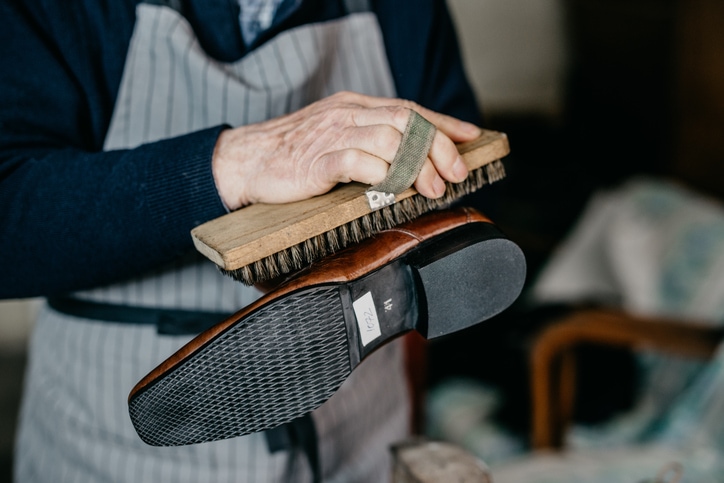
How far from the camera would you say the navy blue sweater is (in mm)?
566

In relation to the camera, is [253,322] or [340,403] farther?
[340,403]

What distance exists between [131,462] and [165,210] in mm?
338

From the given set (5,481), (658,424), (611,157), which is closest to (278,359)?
(658,424)

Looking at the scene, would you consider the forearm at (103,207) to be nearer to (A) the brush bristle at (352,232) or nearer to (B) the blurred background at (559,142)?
(A) the brush bristle at (352,232)

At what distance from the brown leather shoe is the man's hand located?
5cm

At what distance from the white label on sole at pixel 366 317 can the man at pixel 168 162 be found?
9 centimetres

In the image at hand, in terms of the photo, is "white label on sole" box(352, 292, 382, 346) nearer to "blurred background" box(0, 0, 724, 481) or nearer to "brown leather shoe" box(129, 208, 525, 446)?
"brown leather shoe" box(129, 208, 525, 446)

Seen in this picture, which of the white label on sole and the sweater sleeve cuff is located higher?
the sweater sleeve cuff

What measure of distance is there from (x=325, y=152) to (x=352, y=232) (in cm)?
7

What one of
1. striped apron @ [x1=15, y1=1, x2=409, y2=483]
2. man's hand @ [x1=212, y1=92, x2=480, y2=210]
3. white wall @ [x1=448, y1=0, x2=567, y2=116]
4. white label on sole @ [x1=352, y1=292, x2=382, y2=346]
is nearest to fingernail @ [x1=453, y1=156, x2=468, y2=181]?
man's hand @ [x1=212, y1=92, x2=480, y2=210]

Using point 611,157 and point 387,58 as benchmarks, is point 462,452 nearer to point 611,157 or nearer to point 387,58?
point 387,58

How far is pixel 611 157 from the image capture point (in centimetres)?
284

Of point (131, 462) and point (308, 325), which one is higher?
point (308, 325)

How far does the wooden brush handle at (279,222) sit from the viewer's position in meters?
0.47
